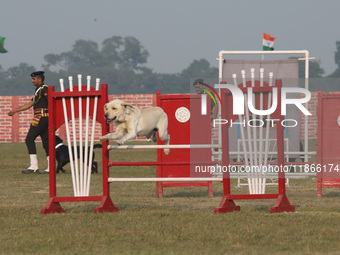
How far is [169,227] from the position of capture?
7.96 m

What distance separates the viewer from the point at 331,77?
4304 inches

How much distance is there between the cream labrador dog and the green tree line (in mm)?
94621

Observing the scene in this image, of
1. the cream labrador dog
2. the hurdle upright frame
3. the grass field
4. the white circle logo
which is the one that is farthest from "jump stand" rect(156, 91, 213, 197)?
the hurdle upright frame

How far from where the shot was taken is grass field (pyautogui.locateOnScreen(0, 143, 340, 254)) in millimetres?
6793

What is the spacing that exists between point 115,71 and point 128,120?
11066cm

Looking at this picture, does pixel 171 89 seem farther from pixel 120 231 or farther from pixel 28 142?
pixel 120 231

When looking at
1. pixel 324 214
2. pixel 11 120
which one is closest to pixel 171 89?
pixel 11 120

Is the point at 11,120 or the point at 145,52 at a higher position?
the point at 145,52

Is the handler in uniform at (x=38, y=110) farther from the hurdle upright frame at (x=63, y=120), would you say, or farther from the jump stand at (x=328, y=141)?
the hurdle upright frame at (x=63, y=120)

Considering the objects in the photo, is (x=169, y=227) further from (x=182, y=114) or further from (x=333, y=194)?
(x=333, y=194)

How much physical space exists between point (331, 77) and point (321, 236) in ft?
342

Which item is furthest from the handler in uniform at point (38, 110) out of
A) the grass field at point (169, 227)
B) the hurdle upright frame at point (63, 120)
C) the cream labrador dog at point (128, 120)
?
the cream labrador dog at point (128, 120)

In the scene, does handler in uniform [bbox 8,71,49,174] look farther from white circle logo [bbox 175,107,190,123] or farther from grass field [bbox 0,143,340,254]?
white circle logo [bbox 175,107,190,123]

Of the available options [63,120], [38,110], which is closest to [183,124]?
[63,120]
